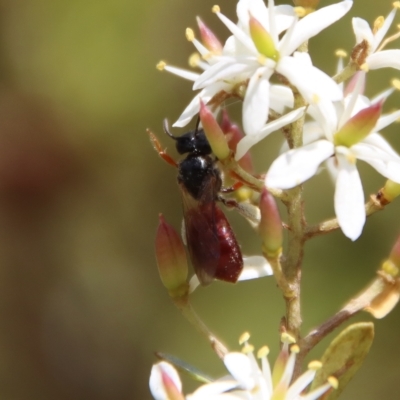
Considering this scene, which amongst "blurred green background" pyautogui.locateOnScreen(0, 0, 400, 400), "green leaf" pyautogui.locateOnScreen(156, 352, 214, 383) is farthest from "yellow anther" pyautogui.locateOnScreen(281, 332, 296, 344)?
"blurred green background" pyautogui.locateOnScreen(0, 0, 400, 400)

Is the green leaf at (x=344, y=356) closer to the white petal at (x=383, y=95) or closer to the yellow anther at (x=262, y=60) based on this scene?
the white petal at (x=383, y=95)

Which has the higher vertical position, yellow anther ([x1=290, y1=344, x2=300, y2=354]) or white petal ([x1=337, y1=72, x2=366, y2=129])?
white petal ([x1=337, y1=72, x2=366, y2=129])

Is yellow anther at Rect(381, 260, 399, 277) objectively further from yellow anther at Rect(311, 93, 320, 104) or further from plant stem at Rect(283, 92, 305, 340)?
yellow anther at Rect(311, 93, 320, 104)

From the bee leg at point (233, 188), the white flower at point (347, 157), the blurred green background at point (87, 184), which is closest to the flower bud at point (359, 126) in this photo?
the white flower at point (347, 157)

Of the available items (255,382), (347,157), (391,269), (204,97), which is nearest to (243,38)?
(204,97)

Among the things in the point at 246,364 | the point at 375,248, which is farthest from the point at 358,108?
the point at 375,248

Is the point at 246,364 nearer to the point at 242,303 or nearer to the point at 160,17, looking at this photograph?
the point at 242,303
